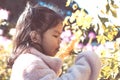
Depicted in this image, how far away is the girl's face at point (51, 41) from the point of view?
270 cm

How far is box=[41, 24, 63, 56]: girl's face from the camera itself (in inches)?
106

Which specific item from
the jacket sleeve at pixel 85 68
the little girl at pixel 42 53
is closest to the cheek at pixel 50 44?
the little girl at pixel 42 53

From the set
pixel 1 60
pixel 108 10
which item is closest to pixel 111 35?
pixel 108 10

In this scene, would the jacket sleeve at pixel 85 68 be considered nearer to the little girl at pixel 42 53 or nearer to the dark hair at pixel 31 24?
the little girl at pixel 42 53

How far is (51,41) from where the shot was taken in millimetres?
2691

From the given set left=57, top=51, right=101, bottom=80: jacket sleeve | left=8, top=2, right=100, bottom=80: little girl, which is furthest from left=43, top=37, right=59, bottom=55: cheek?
left=57, top=51, right=101, bottom=80: jacket sleeve

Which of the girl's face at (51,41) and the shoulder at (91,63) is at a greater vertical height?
the girl's face at (51,41)

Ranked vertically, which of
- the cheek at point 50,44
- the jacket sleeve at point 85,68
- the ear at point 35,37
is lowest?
the jacket sleeve at point 85,68

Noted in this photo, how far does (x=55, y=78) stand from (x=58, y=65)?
180 millimetres

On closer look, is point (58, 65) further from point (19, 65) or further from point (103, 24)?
point (103, 24)

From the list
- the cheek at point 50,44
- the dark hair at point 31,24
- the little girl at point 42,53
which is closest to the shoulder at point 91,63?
the little girl at point 42,53

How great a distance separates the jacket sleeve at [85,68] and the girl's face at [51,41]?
18cm

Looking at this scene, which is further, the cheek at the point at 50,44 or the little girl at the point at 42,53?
the cheek at the point at 50,44

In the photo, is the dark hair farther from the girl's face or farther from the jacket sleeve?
the jacket sleeve
